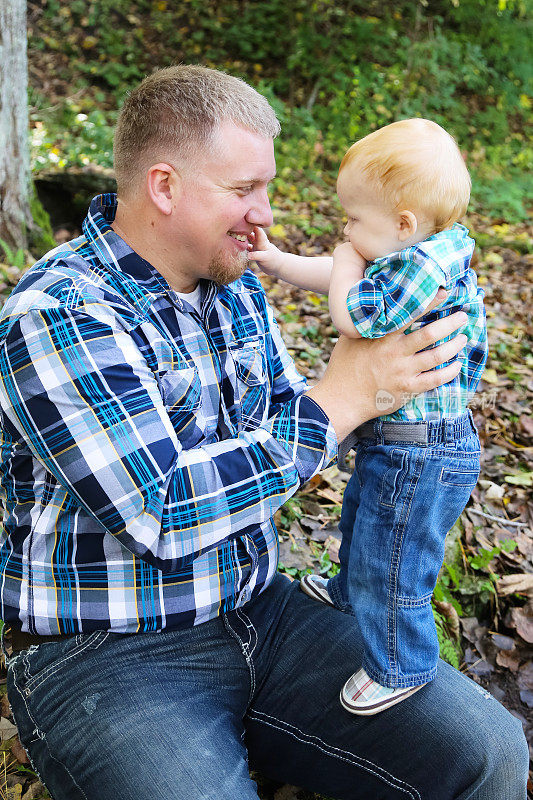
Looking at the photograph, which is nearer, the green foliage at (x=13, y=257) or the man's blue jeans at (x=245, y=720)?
the man's blue jeans at (x=245, y=720)

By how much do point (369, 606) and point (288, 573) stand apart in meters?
0.98

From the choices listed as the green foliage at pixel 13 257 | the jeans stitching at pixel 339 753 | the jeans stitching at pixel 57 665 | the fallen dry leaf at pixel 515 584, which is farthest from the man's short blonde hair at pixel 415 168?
the green foliage at pixel 13 257

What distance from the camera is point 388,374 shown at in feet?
6.57

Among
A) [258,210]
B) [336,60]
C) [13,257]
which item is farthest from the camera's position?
[336,60]

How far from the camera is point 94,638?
74.8 inches

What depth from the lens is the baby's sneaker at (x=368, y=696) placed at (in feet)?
6.53

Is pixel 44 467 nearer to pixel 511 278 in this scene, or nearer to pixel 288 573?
pixel 288 573

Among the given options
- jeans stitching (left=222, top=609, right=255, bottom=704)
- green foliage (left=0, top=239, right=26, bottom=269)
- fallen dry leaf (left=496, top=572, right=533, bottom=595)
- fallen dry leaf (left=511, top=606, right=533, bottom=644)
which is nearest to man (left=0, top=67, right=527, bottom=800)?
jeans stitching (left=222, top=609, right=255, bottom=704)

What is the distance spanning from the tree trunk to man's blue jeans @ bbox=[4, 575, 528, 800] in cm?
385

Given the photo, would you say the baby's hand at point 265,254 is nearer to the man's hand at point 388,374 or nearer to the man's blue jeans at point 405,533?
the man's hand at point 388,374

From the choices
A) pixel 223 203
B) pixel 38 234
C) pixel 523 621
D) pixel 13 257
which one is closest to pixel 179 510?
pixel 223 203

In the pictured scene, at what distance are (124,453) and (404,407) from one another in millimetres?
850

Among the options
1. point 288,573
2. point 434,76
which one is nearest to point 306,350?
point 288,573

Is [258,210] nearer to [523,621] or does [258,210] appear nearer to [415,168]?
[415,168]
